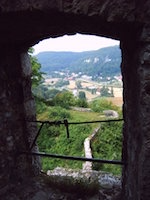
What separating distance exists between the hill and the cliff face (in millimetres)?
77529

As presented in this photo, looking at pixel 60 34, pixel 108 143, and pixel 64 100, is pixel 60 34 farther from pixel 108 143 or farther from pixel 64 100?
pixel 64 100

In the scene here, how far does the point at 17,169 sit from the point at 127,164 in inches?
51.7

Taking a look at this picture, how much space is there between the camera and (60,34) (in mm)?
3145

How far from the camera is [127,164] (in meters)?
2.97

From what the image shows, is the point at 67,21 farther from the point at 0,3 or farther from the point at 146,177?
the point at 146,177

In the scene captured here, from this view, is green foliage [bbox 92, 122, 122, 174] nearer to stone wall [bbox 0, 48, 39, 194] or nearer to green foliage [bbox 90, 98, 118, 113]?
green foliage [bbox 90, 98, 118, 113]

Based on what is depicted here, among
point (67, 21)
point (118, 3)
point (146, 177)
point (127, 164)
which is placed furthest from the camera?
point (127, 164)

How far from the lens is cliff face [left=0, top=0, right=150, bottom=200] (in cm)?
218

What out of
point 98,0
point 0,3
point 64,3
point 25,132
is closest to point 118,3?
point 98,0

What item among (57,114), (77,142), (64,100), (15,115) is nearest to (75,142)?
(77,142)

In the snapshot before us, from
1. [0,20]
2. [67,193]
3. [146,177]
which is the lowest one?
[67,193]

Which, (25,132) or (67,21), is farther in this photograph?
(25,132)

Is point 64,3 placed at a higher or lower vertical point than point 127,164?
higher

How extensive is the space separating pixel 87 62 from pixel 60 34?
9496 centimetres
